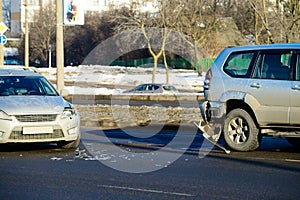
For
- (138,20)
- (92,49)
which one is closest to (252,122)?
(138,20)

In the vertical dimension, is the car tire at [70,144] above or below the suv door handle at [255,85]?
below

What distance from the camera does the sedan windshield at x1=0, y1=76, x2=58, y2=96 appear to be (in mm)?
12492

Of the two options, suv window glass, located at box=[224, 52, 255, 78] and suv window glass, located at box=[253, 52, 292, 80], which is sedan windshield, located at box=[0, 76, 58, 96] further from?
suv window glass, located at box=[253, 52, 292, 80]

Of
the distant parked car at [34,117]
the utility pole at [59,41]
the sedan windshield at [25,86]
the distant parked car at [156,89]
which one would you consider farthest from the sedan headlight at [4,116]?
the distant parked car at [156,89]

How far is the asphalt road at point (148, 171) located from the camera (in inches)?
306

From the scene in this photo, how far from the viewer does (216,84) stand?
1202cm

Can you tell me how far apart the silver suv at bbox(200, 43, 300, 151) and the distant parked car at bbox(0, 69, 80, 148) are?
2552 mm

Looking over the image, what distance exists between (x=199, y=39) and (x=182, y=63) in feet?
36.7

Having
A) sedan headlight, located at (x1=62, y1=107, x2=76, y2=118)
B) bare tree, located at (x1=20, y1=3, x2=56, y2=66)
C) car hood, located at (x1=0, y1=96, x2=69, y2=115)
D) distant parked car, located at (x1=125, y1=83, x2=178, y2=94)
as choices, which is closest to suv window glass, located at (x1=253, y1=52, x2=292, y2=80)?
sedan headlight, located at (x1=62, y1=107, x2=76, y2=118)

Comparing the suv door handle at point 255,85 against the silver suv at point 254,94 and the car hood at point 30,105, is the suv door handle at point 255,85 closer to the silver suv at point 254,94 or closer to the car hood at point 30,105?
the silver suv at point 254,94

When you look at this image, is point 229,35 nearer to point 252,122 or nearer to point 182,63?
point 182,63

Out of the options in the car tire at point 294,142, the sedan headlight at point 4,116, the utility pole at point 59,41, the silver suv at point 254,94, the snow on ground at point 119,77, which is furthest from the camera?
the snow on ground at point 119,77

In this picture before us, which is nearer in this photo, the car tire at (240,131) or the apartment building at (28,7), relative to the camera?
the car tire at (240,131)

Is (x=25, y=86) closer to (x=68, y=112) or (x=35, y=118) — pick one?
(x=68, y=112)
